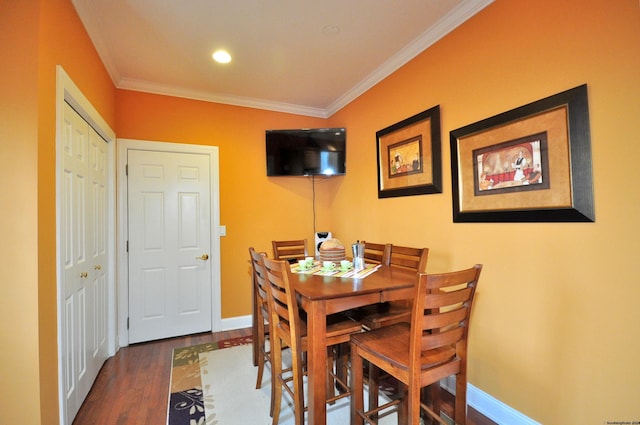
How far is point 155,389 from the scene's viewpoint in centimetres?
221

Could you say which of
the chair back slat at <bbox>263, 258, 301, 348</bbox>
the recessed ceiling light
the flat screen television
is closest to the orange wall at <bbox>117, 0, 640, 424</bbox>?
the flat screen television

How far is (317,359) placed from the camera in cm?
147

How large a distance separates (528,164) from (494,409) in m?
1.55

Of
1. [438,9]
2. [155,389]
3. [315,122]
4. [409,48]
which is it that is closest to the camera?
[438,9]

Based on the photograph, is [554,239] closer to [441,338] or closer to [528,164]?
[528,164]

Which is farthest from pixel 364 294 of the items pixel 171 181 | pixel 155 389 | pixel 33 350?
pixel 171 181

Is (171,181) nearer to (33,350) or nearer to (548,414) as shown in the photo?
(33,350)

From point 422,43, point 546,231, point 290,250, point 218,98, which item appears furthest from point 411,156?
point 218,98

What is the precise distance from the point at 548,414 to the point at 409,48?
2.71 metres

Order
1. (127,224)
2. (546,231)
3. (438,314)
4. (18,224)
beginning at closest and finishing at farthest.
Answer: (438,314) → (18,224) → (546,231) → (127,224)

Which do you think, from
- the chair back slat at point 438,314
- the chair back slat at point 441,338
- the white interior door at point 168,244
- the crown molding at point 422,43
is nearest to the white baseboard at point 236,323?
the white interior door at point 168,244

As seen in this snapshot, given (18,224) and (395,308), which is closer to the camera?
(18,224)

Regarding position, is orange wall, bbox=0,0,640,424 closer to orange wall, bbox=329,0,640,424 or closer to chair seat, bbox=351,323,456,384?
orange wall, bbox=329,0,640,424

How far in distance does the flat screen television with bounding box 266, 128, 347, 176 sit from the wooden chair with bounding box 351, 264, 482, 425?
2.35 m
